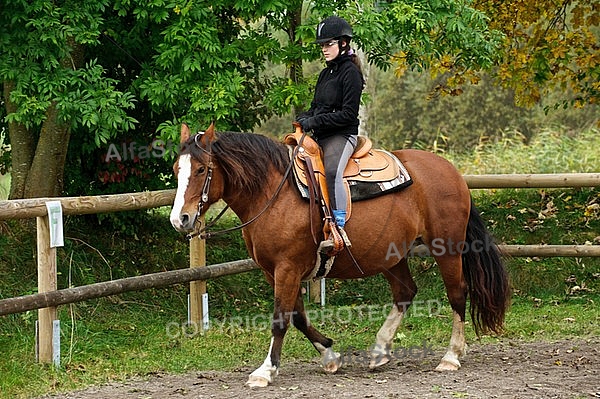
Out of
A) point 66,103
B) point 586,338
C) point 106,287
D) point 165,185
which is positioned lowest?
point 586,338

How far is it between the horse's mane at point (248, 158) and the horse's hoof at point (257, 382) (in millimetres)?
1338

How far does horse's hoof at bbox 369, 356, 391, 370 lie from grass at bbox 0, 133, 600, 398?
70 centimetres

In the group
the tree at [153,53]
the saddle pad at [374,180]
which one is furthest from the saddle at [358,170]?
the tree at [153,53]

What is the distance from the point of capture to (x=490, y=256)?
7.13 meters

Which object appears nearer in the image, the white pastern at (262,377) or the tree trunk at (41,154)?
the white pastern at (262,377)

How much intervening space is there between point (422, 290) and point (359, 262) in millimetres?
3825

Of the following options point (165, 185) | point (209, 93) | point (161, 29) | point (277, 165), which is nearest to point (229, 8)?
point (161, 29)

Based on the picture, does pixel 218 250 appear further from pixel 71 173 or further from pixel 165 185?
pixel 71 173

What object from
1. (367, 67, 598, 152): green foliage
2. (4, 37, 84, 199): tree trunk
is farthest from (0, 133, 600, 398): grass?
(367, 67, 598, 152): green foliage

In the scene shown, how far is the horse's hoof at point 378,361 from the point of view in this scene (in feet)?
21.8

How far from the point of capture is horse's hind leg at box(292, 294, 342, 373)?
6500mm

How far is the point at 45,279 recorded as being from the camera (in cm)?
641

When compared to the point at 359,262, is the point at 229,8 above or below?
above

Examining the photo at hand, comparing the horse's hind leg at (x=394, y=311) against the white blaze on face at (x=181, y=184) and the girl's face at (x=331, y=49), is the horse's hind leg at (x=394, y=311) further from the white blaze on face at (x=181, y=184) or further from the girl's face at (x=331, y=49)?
the white blaze on face at (x=181, y=184)
